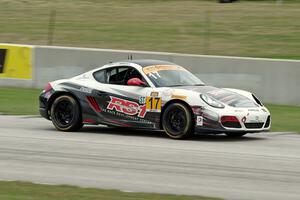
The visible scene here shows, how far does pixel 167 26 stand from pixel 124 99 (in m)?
17.2

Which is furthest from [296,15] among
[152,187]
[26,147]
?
[152,187]

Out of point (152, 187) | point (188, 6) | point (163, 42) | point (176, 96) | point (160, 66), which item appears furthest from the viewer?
point (188, 6)

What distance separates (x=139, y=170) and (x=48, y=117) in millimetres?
4969

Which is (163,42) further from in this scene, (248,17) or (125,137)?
(125,137)

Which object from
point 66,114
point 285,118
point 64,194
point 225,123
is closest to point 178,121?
point 225,123

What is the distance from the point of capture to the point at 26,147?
42.4 feet

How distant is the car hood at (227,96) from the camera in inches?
547

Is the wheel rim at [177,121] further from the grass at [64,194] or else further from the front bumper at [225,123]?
the grass at [64,194]

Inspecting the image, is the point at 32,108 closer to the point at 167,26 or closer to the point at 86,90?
the point at 86,90

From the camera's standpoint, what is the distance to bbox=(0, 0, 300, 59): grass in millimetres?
28203

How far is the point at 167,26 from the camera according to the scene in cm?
3147

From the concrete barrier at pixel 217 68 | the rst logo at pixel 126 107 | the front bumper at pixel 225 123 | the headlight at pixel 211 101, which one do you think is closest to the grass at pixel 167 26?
the concrete barrier at pixel 217 68

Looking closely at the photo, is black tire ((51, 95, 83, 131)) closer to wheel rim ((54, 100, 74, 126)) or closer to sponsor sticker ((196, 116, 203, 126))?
wheel rim ((54, 100, 74, 126))

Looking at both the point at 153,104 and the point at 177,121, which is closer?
the point at 177,121
